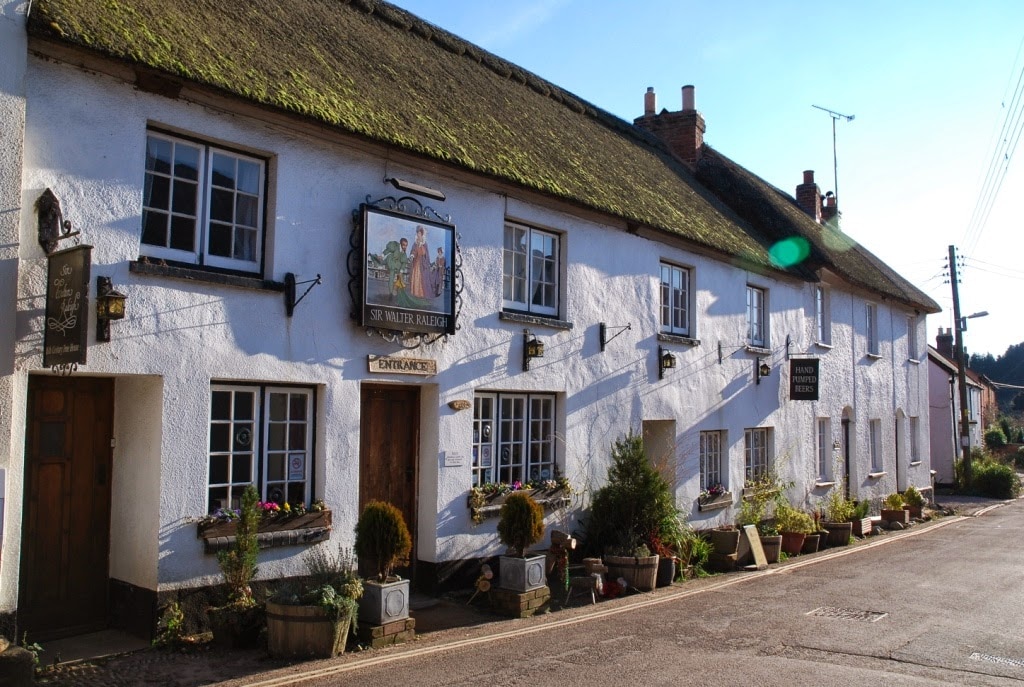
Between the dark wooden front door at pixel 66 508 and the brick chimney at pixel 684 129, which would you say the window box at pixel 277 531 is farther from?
the brick chimney at pixel 684 129

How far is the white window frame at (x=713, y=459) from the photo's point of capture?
1602 centimetres

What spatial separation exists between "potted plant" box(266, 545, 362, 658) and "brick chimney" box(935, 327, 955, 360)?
46696 mm

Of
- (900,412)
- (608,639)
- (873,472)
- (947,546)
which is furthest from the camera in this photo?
(900,412)

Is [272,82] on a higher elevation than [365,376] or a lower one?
higher

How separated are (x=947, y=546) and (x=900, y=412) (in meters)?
8.55

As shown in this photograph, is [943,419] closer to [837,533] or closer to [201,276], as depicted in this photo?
[837,533]

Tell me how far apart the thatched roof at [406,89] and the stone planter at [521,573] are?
4787 mm

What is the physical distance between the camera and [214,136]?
8.35 m

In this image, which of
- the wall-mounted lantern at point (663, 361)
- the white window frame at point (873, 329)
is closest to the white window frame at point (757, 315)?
the wall-mounted lantern at point (663, 361)

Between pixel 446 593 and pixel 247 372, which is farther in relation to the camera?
pixel 446 593

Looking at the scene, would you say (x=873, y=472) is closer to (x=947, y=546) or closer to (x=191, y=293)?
(x=947, y=546)

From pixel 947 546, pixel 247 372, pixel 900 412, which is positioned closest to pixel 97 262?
pixel 247 372

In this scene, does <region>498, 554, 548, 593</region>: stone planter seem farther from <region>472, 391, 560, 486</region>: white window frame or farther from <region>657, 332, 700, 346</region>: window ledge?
<region>657, 332, 700, 346</region>: window ledge

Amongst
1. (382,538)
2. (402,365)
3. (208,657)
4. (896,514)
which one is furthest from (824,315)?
(208,657)
